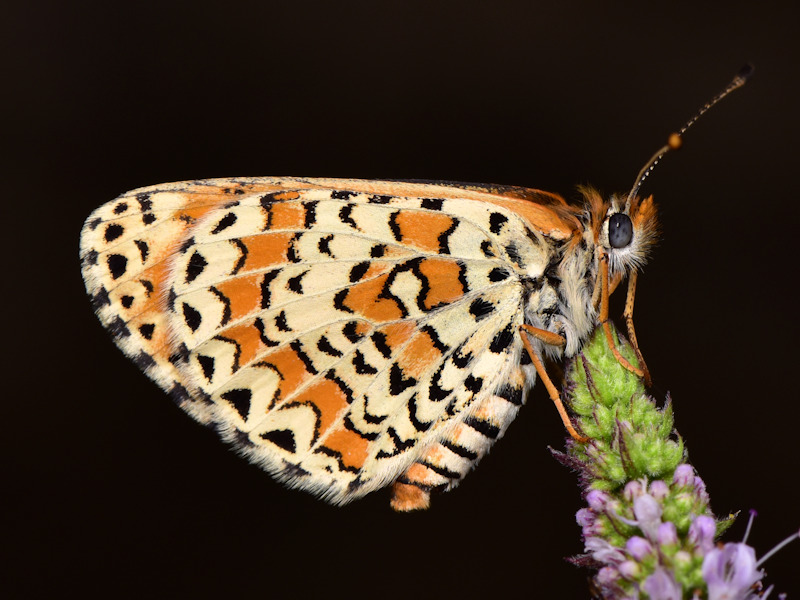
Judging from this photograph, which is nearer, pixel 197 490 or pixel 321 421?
pixel 321 421

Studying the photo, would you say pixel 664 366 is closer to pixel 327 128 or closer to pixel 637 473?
pixel 327 128

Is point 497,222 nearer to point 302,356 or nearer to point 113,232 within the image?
point 302,356

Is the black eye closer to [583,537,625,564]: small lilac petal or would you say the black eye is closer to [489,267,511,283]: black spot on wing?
[489,267,511,283]: black spot on wing

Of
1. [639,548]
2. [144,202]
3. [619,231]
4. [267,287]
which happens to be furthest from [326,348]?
[639,548]

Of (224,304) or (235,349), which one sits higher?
(224,304)

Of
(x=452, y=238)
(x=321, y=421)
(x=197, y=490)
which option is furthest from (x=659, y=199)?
(x=197, y=490)

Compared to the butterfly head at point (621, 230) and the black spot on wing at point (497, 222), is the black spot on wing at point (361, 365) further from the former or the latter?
the butterfly head at point (621, 230)

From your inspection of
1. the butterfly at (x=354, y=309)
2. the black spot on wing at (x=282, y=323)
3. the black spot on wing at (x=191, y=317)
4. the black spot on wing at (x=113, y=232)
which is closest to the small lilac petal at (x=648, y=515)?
the butterfly at (x=354, y=309)
